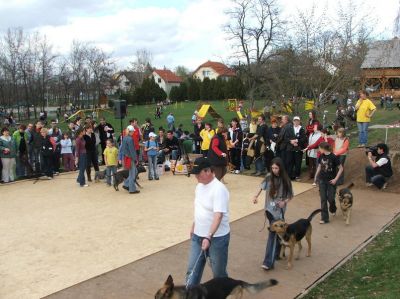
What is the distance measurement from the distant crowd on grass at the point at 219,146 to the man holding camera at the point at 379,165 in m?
0.74

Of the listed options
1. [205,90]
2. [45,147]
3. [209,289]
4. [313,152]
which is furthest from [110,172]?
[205,90]

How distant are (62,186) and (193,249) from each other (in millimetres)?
8908

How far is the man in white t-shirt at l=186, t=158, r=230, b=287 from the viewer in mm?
4336

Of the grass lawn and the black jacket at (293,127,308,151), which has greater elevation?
the black jacket at (293,127,308,151)

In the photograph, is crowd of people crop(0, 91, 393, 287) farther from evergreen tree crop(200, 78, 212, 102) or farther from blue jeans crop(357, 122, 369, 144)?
evergreen tree crop(200, 78, 212, 102)

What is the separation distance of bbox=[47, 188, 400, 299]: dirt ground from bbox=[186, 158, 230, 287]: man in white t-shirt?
1.12 metres

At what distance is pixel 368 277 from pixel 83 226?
5444mm

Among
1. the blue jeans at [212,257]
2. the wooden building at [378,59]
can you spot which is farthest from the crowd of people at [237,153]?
the wooden building at [378,59]

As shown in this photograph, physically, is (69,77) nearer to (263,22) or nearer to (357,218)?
(263,22)

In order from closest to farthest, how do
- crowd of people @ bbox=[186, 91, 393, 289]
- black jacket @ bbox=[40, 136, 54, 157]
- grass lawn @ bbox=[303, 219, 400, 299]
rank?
1. crowd of people @ bbox=[186, 91, 393, 289]
2. grass lawn @ bbox=[303, 219, 400, 299]
3. black jacket @ bbox=[40, 136, 54, 157]

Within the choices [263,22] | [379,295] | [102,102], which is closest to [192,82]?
[102,102]

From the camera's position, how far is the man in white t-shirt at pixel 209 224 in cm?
434

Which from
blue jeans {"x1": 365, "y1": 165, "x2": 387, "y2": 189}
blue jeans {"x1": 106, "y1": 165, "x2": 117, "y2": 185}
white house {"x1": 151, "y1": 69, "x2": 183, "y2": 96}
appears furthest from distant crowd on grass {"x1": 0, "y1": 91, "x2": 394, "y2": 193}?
white house {"x1": 151, "y1": 69, "x2": 183, "y2": 96}

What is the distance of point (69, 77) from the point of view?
58531 millimetres
